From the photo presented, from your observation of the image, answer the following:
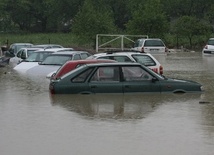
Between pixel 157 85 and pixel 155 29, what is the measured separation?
41.5 meters

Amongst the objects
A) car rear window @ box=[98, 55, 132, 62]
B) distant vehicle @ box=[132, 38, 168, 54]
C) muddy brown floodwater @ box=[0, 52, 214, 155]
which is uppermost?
car rear window @ box=[98, 55, 132, 62]

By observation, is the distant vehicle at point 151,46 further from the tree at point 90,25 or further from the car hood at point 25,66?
the car hood at point 25,66

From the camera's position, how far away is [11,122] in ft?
48.7

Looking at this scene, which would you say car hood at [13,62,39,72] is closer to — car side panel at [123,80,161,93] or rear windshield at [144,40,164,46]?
car side panel at [123,80,161,93]

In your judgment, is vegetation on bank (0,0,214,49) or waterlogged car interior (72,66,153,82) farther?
vegetation on bank (0,0,214,49)

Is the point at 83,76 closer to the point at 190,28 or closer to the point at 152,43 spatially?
the point at 152,43

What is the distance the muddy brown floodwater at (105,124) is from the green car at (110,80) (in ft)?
1.01

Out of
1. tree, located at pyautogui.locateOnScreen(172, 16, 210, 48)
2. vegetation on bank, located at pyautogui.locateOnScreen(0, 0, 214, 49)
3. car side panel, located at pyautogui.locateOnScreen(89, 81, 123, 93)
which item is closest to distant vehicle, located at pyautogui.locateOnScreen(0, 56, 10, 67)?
car side panel, located at pyautogui.locateOnScreen(89, 81, 123, 93)

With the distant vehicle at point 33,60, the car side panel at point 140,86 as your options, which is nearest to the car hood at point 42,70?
the distant vehicle at point 33,60

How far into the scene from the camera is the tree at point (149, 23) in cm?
6028

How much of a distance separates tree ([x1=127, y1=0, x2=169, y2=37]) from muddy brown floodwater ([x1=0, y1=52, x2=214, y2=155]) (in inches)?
1529

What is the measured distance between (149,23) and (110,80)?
4121 centimetres

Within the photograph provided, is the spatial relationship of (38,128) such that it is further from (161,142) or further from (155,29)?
(155,29)

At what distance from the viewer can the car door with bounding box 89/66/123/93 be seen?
64.5ft
